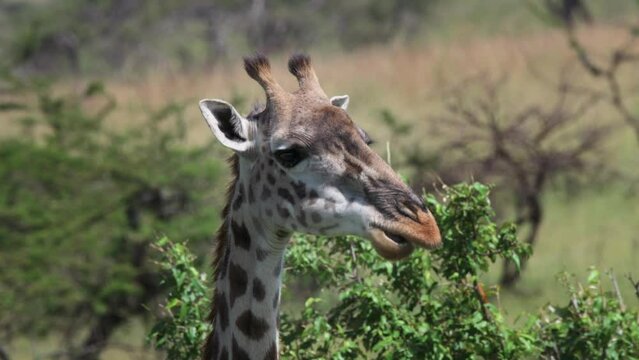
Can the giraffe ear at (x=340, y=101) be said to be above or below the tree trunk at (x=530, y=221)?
below

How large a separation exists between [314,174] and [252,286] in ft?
1.79

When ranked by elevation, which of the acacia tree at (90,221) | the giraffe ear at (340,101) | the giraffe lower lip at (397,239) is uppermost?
the acacia tree at (90,221)

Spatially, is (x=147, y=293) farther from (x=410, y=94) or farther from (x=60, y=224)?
(x=410, y=94)

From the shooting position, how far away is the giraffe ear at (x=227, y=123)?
18.8ft

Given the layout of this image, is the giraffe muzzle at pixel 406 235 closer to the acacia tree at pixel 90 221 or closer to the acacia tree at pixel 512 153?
the acacia tree at pixel 90 221

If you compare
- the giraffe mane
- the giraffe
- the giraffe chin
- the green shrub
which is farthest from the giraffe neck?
the green shrub

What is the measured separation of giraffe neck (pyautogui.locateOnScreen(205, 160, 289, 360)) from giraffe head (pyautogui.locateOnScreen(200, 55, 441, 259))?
0.16 feet

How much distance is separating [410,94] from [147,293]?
11.0 metres

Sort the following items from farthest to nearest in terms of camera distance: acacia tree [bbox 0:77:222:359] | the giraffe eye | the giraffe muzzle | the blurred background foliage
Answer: the blurred background foliage
acacia tree [bbox 0:77:222:359]
the giraffe eye
the giraffe muzzle

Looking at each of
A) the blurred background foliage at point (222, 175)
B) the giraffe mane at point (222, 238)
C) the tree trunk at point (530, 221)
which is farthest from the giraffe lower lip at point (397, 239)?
the tree trunk at point (530, 221)

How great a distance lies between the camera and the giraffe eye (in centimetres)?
558

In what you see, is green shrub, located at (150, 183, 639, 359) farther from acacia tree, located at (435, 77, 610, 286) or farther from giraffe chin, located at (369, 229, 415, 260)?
acacia tree, located at (435, 77, 610, 286)

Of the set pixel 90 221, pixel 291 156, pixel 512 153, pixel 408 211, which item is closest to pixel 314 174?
pixel 291 156

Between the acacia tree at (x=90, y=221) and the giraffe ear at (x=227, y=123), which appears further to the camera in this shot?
the acacia tree at (x=90, y=221)
